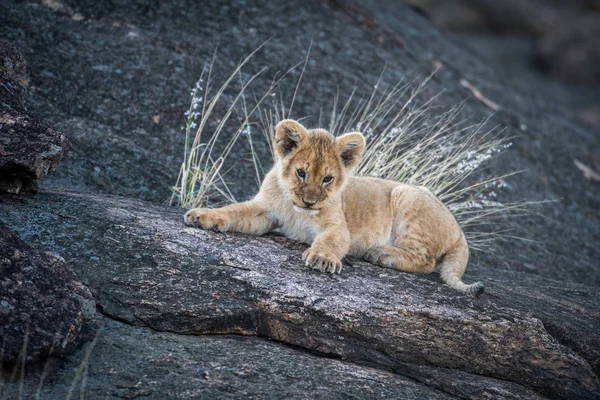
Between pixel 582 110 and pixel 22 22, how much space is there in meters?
17.1

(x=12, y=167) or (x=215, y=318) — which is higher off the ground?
(x=12, y=167)

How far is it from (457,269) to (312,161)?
165 centimetres

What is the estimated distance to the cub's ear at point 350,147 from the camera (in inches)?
245

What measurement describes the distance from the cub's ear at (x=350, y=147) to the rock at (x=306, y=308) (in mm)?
1093

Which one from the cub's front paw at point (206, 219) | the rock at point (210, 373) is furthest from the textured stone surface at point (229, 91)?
the rock at point (210, 373)

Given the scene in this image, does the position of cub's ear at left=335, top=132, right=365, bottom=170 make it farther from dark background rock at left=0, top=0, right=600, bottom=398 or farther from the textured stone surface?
the textured stone surface

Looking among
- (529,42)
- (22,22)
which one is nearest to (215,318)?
(22,22)

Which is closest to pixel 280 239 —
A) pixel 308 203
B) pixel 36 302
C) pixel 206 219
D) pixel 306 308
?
pixel 308 203

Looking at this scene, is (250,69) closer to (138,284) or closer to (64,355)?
(138,284)

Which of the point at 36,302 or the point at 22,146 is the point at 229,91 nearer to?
the point at 22,146

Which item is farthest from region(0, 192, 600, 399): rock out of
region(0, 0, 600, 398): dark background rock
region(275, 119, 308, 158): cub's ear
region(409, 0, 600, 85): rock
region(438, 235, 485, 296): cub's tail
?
region(409, 0, 600, 85): rock

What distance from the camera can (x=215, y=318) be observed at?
4797mm

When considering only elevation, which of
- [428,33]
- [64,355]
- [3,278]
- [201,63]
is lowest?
[64,355]

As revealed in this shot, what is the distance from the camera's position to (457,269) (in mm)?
6438
